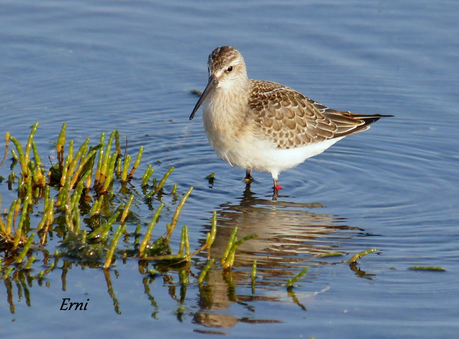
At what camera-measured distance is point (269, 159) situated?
8.83 m

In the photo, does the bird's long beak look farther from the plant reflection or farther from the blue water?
the plant reflection

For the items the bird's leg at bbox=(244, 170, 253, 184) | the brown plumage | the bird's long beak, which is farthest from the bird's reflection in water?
the bird's long beak

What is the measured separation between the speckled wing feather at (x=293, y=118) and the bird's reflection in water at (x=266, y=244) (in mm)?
957

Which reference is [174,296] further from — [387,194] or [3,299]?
[387,194]

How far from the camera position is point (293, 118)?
923 cm

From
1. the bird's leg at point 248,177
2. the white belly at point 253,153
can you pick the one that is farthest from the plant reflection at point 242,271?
the bird's leg at point 248,177

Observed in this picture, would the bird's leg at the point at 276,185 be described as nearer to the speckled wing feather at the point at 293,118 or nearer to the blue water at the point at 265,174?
the blue water at the point at 265,174

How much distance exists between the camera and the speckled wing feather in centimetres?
894

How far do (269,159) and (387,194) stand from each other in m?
1.64

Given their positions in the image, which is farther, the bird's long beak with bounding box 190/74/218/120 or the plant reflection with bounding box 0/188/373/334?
the bird's long beak with bounding box 190/74/218/120

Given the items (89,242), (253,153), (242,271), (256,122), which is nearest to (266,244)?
(242,271)

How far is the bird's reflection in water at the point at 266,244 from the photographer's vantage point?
19.3 ft

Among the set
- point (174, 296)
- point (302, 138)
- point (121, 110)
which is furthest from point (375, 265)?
point (121, 110)

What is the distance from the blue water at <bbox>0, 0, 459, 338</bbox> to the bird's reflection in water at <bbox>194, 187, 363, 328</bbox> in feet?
0.08
